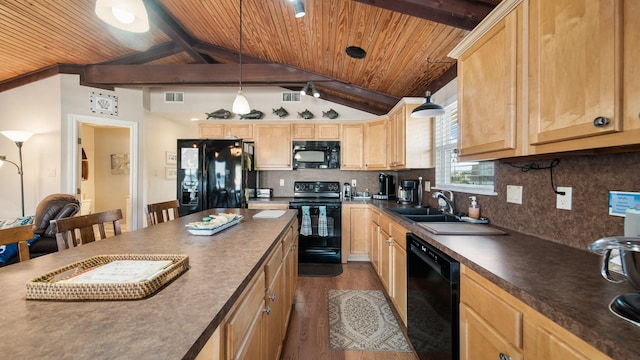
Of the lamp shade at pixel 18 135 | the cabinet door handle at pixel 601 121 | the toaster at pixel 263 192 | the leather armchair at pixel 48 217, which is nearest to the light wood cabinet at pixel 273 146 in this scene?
the toaster at pixel 263 192

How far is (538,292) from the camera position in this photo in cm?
78

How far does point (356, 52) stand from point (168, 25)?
2.30 metres

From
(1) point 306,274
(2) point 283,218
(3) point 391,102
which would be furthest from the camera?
(3) point 391,102

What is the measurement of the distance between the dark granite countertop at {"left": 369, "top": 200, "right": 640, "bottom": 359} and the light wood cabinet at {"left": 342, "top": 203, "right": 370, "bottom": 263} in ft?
7.11

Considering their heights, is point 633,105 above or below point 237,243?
above

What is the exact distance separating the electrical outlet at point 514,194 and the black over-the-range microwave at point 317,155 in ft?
8.28

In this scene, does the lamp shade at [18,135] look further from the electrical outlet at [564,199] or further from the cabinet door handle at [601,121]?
the electrical outlet at [564,199]

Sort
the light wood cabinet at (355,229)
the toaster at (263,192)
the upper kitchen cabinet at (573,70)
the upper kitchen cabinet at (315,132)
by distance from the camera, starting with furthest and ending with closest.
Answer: the toaster at (263,192)
the upper kitchen cabinet at (315,132)
the light wood cabinet at (355,229)
the upper kitchen cabinet at (573,70)

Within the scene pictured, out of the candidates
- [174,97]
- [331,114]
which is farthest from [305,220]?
[174,97]

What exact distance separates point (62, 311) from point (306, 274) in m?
2.76

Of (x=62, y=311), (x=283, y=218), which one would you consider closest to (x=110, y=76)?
(x=283, y=218)

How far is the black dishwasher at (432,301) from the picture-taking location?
1.22m

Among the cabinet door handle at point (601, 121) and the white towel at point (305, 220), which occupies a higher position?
the cabinet door handle at point (601, 121)

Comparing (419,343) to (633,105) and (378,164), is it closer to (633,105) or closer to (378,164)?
(633,105)
